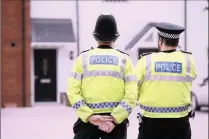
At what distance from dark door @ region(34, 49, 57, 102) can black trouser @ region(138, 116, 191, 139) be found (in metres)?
17.3

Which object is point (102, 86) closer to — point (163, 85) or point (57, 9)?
point (163, 85)

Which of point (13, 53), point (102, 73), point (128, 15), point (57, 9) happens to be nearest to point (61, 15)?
point (57, 9)

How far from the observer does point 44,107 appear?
21.0 m

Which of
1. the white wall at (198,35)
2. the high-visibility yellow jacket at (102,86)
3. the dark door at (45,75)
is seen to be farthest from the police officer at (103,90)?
the white wall at (198,35)

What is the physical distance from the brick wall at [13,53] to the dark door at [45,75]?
0.83 m

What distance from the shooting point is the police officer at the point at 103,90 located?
15.1 feet

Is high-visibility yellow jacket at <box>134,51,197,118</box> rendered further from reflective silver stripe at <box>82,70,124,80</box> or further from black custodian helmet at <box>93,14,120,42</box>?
black custodian helmet at <box>93,14,120,42</box>

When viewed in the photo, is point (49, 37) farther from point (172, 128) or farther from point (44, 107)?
point (172, 128)

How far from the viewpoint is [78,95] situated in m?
4.66

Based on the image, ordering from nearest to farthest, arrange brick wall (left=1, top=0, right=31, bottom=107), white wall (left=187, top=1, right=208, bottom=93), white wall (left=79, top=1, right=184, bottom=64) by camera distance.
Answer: brick wall (left=1, top=0, right=31, bottom=107) < white wall (left=79, top=1, right=184, bottom=64) < white wall (left=187, top=1, right=208, bottom=93)

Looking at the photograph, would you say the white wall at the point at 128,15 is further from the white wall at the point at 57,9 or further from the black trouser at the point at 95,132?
the black trouser at the point at 95,132

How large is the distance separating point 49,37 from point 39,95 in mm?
2874

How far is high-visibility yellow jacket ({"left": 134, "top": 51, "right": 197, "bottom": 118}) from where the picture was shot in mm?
4984

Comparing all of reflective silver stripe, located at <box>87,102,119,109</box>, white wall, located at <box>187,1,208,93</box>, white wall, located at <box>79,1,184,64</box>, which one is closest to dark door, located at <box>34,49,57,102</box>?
white wall, located at <box>79,1,184,64</box>
